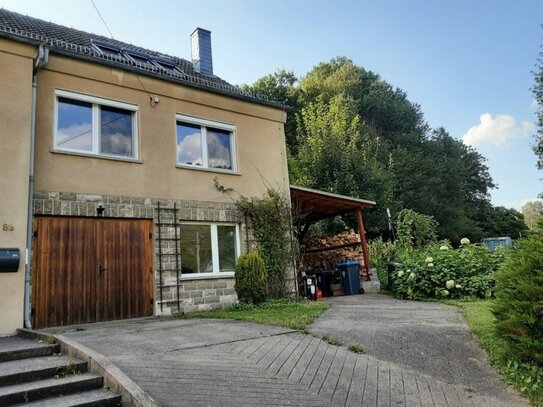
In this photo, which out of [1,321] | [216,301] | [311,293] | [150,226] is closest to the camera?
[1,321]

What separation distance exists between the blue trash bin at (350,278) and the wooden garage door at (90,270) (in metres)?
7.62

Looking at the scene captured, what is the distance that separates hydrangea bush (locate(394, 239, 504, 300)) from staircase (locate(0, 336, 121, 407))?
9734mm

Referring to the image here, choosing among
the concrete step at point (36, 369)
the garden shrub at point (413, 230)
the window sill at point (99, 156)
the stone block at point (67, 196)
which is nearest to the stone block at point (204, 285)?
the window sill at point (99, 156)

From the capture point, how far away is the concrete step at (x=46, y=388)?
12.3 feet

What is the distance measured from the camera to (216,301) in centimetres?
1019

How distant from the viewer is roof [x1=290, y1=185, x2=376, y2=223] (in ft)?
43.4

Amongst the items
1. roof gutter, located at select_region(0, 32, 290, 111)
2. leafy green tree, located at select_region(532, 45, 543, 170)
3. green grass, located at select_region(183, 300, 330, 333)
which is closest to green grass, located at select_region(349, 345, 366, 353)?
green grass, located at select_region(183, 300, 330, 333)

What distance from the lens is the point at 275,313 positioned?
28.1ft

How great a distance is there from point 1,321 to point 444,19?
13507mm

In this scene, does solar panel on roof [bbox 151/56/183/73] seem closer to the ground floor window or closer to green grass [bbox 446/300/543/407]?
the ground floor window

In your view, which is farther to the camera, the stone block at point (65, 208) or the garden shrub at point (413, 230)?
the garden shrub at point (413, 230)

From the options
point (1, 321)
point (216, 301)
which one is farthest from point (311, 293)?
point (1, 321)

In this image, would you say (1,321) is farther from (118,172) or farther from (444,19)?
(444,19)

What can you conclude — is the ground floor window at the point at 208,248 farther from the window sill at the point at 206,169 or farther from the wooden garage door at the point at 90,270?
the window sill at the point at 206,169
